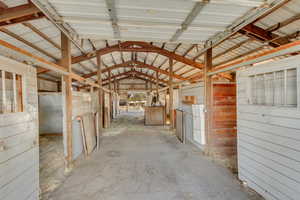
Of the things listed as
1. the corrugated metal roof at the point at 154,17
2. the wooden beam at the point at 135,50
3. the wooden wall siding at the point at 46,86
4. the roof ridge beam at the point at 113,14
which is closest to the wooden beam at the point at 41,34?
the corrugated metal roof at the point at 154,17

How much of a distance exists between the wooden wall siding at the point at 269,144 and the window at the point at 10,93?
354 centimetres

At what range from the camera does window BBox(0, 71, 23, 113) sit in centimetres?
159

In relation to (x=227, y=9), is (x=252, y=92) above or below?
below

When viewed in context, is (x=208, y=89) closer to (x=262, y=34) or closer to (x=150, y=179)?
(x=262, y=34)

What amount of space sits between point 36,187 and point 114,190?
1.18 m

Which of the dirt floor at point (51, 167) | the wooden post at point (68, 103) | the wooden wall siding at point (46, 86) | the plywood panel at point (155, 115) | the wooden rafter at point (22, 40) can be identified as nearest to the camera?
the dirt floor at point (51, 167)

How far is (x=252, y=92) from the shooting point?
247 cm

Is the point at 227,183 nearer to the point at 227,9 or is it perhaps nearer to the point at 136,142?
the point at 227,9

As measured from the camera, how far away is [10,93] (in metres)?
1.71

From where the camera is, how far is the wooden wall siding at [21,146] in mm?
1558

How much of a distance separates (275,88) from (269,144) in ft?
2.82

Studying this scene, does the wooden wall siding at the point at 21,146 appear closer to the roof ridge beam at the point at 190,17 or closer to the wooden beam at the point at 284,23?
the roof ridge beam at the point at 190,17

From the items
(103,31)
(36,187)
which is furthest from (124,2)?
(36,187)

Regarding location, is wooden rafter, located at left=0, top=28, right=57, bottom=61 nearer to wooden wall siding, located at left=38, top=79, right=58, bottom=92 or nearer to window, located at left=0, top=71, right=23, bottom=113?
window, located at left=0, top=71, right=23, bottom=113
